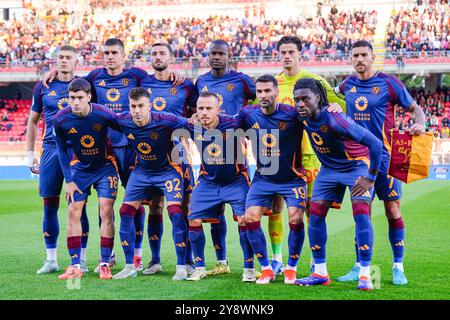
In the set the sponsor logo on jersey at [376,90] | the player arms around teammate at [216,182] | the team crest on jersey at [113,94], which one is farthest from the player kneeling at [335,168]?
the team crest on jersey at [113,94]

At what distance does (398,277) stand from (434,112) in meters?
28.1

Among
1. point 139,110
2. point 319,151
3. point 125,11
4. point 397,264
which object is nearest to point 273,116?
point 319,151

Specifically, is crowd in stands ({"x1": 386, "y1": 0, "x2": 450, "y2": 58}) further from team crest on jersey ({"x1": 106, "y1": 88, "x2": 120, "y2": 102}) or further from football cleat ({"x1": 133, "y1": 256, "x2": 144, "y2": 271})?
football cleat ({"x1": 133, "y1": 256, "x2": 144, "y2": 271})

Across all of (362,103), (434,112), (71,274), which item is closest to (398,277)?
(362,103)

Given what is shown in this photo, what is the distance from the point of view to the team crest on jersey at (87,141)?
8.50m

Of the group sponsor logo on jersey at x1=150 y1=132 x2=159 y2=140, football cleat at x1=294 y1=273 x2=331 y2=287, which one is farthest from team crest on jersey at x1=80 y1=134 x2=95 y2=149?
football cleat at x1=294 y1=273 x2=331 y2=287

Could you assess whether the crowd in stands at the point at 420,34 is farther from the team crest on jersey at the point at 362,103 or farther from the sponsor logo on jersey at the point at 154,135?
the sponsor logo on jersey at the point at 154,135

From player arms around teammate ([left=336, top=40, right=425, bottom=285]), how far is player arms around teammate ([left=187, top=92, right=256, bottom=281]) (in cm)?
125

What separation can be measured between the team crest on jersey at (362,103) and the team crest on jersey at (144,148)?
2.19 meters

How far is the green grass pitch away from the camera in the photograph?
23.3ft

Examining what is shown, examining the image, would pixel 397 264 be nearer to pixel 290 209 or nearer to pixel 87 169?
pixel 290 209

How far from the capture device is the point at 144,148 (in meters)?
8.40

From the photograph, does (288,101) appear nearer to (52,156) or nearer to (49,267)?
(52,156)

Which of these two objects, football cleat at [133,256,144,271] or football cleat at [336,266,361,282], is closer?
football cleat at [336,266,361,282]
